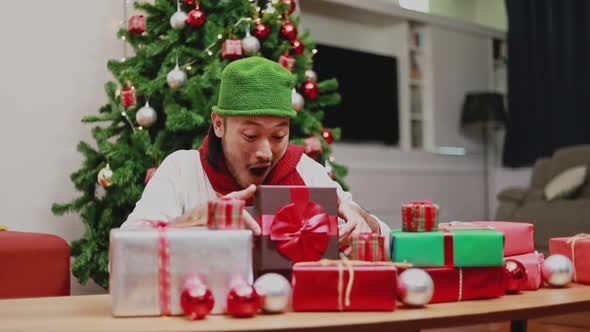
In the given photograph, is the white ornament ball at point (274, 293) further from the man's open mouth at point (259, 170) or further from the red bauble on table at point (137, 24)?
the red bauble on table at point (137, 24)

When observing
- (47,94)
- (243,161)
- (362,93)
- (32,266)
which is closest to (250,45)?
(47,94)

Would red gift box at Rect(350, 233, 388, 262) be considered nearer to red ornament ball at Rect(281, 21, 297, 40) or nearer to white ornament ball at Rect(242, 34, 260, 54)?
white ornament ball at Rect(242, 34, 260, 54)

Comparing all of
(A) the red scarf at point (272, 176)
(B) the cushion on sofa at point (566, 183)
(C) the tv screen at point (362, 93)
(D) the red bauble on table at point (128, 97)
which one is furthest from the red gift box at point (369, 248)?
(C) the tv screen at point (362, 93)

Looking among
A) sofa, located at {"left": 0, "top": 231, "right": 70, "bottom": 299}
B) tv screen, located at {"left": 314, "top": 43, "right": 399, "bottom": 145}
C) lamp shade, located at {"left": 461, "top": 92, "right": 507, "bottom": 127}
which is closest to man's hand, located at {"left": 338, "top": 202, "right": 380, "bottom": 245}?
sofa, located at {"left": 0, "top": 231, "right": 70, "bottom": 299}

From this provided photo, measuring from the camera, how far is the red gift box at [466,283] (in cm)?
116

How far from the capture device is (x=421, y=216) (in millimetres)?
1203

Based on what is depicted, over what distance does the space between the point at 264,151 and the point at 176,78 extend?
146 centimetres

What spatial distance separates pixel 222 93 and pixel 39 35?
2158mm

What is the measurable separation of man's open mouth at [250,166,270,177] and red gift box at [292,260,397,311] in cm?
47

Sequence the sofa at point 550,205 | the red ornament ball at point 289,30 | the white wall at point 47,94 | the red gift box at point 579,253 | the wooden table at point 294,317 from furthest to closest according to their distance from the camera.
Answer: the sofa at point 550,205, the white wall at point 47,94, the red ornament ball at point 289,30, the red gift box at point 579,253, the wooden table at point 294,317

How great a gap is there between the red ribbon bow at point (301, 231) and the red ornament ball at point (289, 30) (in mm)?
1935

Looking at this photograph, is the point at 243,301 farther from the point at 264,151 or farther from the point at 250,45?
the point at 250,45

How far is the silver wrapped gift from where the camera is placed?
3.37 ft

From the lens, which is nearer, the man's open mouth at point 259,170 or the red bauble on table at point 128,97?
the man's open mouth at point 259,170
